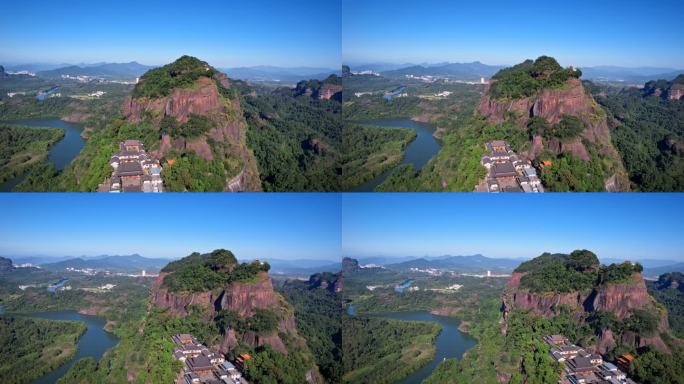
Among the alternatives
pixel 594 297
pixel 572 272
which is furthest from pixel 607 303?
pixel 572 272

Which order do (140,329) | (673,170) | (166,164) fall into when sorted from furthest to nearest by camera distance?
1. (140,329)
2. (673,170)
3. (166,164)

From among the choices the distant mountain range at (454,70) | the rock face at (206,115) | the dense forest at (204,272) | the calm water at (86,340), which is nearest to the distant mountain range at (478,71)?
the distant mountain range at (454,70)

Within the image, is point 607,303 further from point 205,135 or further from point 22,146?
point 22,146

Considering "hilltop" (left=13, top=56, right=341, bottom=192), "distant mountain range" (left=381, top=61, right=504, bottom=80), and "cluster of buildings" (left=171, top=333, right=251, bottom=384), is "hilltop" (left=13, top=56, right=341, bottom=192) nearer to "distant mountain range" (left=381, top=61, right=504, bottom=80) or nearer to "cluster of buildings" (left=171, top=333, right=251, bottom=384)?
"distant mountain range" (left=381, top=61, right=504, bottom=80)

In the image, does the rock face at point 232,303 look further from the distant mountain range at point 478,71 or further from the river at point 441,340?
the distant mountain range at point 478,71

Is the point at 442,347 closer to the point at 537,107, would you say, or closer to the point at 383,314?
the point at 383,314

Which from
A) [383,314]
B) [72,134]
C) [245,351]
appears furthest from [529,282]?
[72,134]
